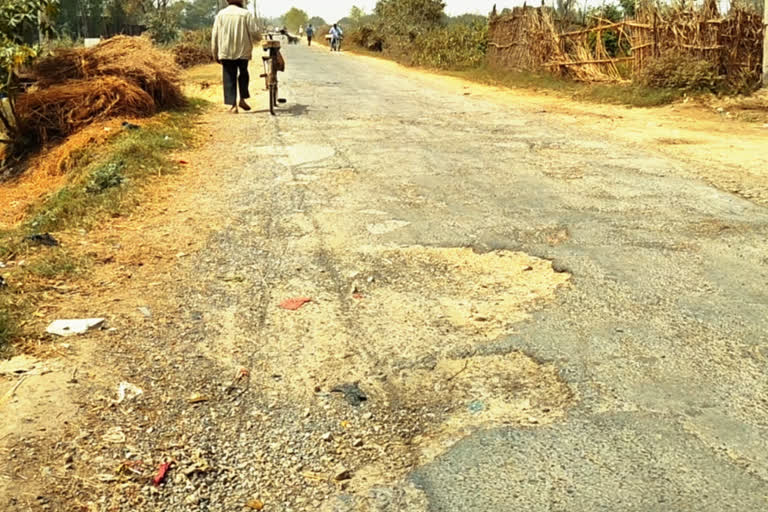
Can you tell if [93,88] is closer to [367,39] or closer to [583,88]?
[583,88]

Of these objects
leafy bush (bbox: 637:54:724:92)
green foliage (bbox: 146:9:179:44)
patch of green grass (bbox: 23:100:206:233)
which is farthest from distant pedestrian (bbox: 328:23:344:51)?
patch of green grass (bbox: 23:100:206:233)

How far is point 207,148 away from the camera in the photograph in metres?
8.50

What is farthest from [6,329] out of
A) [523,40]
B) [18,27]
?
[523,40]

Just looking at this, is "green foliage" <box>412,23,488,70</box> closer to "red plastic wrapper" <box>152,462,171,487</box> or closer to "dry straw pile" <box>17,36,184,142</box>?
"dry straw pile" <box>17,36,184,142</box>

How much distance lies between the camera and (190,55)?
28609mm

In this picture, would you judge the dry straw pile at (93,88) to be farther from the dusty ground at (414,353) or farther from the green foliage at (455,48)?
the green foliage at (455,48)

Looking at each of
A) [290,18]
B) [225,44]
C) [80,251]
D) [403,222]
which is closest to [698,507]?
[403,222]

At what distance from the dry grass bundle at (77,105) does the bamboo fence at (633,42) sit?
367 inches

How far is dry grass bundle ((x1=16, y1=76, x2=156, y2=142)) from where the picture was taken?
10141 millimetres

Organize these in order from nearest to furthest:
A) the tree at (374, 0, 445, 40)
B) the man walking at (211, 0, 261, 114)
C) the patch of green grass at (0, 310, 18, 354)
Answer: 1. the patch of green grass at (0, 310, 18, 354)
2. the man walking at (211, 0, 261, 114)
3. the tree at (374, 0, 445, 40)

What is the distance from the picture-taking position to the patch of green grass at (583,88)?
42.8 feet

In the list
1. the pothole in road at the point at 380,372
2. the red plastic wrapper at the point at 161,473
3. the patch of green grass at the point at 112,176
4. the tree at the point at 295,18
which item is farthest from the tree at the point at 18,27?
the tree at the point at 295,18

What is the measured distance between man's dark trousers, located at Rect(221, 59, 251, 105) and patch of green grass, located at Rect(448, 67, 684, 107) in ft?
21.6

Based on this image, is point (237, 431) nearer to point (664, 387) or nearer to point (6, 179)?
point (664, 387)
